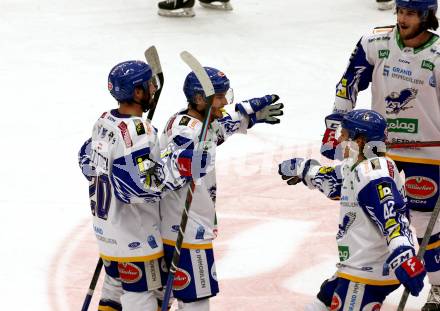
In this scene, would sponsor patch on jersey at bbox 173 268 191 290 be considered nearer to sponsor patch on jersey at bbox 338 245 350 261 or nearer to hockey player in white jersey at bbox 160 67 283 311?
hockey player in white jersey at bbox 160 67 283 311

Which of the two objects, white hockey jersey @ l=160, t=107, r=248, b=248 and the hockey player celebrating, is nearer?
white hockey jersey @ l=160, t=107, r=248, b=248

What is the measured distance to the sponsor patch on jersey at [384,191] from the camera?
15.3ft

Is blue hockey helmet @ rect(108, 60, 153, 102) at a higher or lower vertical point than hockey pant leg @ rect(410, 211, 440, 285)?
higher

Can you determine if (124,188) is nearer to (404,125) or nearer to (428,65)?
(404,125)

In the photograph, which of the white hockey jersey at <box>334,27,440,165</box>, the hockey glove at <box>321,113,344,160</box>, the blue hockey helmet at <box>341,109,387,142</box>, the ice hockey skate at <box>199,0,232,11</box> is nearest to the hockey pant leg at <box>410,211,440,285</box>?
the white hockey jersey at <box>334,27,440,165</box>

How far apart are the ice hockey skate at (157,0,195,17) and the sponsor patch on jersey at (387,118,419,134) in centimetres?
590

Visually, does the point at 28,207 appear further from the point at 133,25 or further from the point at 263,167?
the point at 133,25

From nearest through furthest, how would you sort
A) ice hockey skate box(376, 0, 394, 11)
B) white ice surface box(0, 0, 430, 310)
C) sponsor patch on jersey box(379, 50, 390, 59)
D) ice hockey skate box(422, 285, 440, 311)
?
sponsor patch on jersey box(379, 50, 390, 59) < ice hockey skate box(422, 285, 440, 311) < white ice surface box(0, 0, 430, 310) < ice hockey skate box(376, 0, 394, 11)

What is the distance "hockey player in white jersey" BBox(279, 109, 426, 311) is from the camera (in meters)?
4.66

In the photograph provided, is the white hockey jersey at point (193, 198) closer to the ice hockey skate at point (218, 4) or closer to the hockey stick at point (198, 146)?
the hockey stick at point (198, 146)

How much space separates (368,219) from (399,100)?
109cm

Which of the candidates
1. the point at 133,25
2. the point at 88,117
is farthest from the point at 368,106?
the point at 133,25

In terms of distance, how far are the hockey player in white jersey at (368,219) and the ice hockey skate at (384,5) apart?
7149 millimetres

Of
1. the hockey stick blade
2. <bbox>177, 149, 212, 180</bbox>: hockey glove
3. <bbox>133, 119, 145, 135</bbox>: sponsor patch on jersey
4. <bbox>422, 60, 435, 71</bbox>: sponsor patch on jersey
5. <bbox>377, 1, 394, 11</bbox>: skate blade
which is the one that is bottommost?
<bbox>377, 1, 394, 11</bbox>: skate blade
